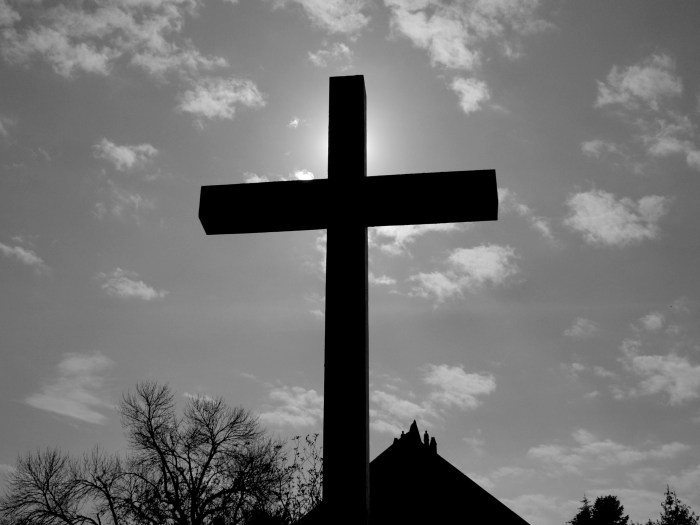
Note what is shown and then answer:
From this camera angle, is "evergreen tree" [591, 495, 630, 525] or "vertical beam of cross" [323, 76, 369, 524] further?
"evergreen tree" [591, 495, 630, 525]

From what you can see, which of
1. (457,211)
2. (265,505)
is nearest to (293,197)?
(457,211)

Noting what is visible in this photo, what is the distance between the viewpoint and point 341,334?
3750 mm

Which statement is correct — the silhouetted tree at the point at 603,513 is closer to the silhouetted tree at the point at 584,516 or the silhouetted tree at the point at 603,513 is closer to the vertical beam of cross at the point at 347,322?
the silhouetted tree at the point at 584,516

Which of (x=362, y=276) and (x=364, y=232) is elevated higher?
(x=364, y=232)

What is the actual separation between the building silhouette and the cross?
40.8 feet

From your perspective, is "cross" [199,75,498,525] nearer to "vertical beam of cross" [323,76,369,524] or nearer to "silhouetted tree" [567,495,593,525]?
"vertical beam of cross" [323,76,369,524]

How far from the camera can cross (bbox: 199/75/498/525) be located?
3.57 metres

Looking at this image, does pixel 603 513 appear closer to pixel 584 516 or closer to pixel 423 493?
pixel 584 516

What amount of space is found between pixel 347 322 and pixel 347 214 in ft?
2.66

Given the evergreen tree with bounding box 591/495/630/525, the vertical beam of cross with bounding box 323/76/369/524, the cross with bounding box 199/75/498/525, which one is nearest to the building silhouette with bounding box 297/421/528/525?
the cross with bounding box 199/75/498/525

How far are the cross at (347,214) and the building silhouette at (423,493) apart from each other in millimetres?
12427

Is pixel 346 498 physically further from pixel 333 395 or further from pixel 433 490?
pixel 433 490

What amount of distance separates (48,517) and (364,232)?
1098 inches

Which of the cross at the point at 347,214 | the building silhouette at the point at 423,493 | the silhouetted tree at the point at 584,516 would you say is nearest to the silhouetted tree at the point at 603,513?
the silhouetted tree at the point at 584,516
